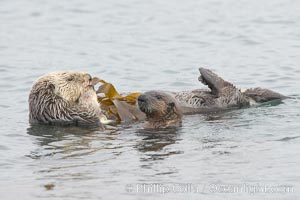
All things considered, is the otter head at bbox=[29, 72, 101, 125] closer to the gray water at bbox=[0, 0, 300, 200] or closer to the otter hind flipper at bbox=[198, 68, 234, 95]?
the gray water at bbox=[0, 0, 300, 200]

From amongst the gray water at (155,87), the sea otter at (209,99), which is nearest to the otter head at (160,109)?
the sea otter at (209,99)

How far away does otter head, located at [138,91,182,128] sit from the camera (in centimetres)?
834

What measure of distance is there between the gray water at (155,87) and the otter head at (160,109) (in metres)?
0.21

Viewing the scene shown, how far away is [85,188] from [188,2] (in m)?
11.5

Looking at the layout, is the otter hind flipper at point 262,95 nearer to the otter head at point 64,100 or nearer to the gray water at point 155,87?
the gray water at point 155,87

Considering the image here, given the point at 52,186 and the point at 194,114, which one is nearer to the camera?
the point at 52,186

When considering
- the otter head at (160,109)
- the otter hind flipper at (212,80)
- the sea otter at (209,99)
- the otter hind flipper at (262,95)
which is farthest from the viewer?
the otter hind flipper at (262,95)

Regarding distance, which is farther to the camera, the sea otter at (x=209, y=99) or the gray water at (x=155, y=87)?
the sea otter at (x=209, y=99)

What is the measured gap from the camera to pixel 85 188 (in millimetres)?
6391

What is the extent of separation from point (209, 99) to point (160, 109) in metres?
1.01

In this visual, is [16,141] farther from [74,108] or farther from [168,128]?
[168,128]

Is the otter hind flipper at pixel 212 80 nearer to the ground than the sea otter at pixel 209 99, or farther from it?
farther from it

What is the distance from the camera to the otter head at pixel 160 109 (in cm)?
834

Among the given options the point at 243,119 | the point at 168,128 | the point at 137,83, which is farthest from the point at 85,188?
the point at 137,83
